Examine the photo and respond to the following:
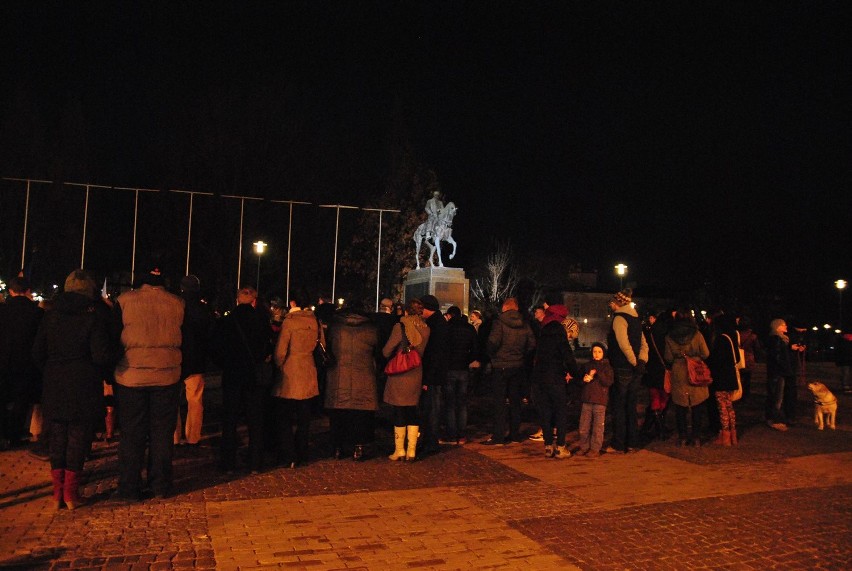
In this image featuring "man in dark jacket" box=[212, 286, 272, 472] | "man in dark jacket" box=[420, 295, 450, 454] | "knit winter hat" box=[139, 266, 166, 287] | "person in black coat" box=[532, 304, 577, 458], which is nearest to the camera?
"knit winter hat" box=[139, 266, 166, 287]

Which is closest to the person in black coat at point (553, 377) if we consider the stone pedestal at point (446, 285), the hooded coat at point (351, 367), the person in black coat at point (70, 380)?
the hooded coat at point (351, 367)

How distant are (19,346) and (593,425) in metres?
6.82

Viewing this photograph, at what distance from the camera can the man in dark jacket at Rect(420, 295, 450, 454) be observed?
9297mm

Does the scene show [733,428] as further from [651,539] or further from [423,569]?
[423,569]

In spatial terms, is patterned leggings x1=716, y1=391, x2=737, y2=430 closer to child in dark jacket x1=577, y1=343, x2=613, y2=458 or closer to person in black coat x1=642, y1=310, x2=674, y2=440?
person in black coat x1=642, y1=310, x2=674, y2=440

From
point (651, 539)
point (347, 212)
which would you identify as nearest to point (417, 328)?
point (651, 539)

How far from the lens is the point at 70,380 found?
637 centimetres

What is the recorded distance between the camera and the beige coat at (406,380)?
8.54m

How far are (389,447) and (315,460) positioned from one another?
1317 mm

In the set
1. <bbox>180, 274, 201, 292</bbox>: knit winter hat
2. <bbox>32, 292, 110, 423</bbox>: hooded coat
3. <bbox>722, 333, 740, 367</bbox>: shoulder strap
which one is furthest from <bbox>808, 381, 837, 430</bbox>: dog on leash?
<bbox>32, 292, 110, 423</bbox>: hooded coat

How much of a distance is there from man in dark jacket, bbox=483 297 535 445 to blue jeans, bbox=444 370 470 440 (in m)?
0.50

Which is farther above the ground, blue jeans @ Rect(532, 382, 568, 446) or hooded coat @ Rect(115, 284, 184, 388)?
hooded coat @ Rect(115, 284, 184, 388)

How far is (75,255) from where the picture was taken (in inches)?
1678

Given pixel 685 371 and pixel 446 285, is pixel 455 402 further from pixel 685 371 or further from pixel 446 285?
pixel 446 285
